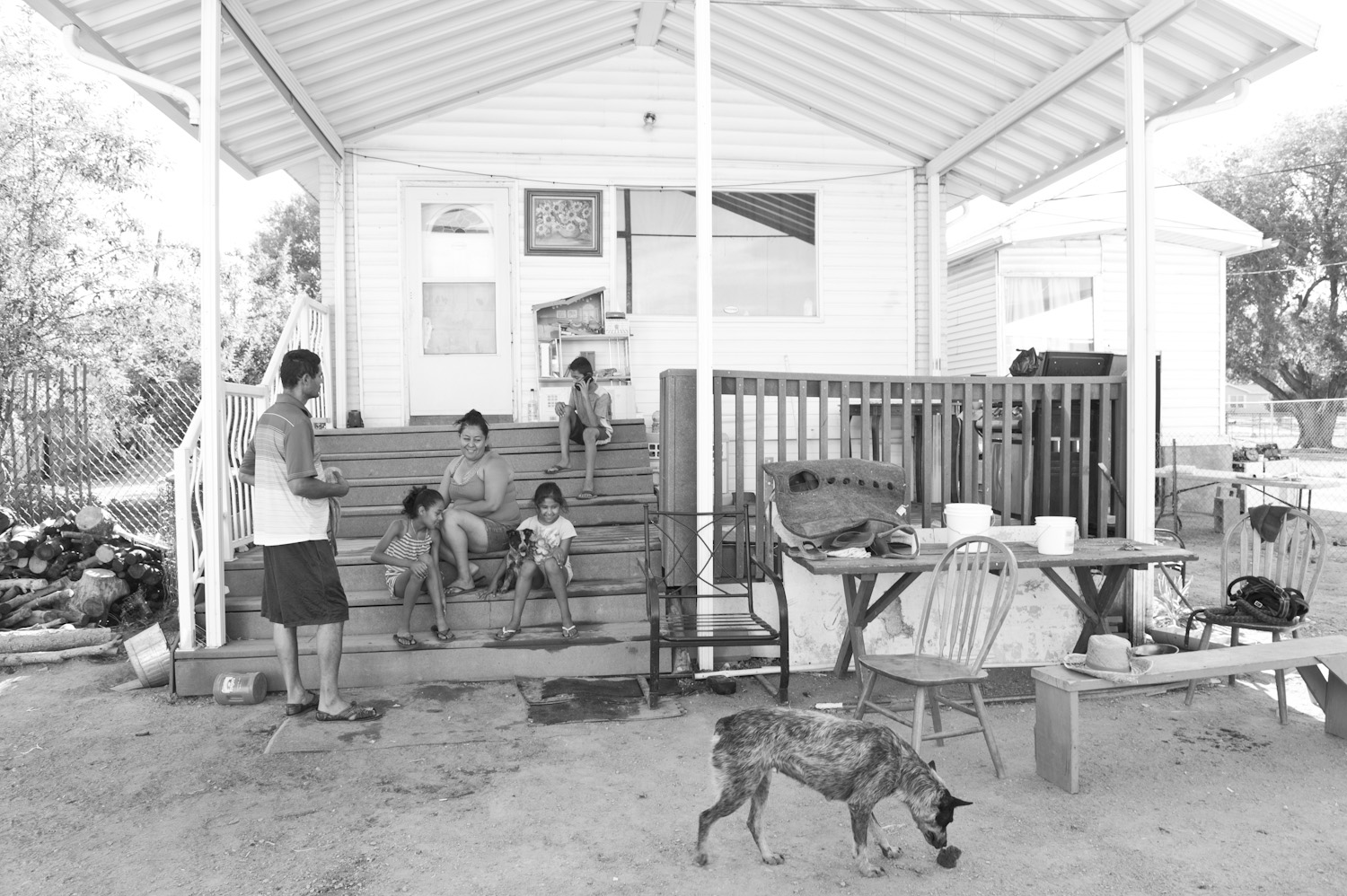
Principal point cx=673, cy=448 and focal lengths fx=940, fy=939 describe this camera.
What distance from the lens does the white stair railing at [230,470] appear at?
4984mm

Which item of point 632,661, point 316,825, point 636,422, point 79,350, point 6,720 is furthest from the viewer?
point 79,350

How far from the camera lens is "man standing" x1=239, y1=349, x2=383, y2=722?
4344 mm

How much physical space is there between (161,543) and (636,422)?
4060mm

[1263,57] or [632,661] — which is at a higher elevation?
[1263,57]

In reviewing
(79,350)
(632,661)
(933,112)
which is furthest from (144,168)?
(632,661)

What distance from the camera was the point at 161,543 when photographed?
7.79 metres

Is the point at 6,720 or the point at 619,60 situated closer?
the point at 6,720

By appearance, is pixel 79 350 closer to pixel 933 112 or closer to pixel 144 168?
pixel 144 168

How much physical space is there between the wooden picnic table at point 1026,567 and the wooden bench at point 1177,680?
702mm

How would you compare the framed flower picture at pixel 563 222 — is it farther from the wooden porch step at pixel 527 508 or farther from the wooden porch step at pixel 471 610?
the wooden porch step at pixel 471 610

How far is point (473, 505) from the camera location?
5504 mm

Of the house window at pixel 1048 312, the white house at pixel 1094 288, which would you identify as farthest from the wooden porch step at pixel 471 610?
the house window at pixel 1048 312

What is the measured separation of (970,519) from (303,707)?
138 inches

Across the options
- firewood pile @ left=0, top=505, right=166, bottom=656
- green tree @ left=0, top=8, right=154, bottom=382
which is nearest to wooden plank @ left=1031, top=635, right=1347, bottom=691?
firewood pile @ left=0, top=505, right=166, bottom=656
